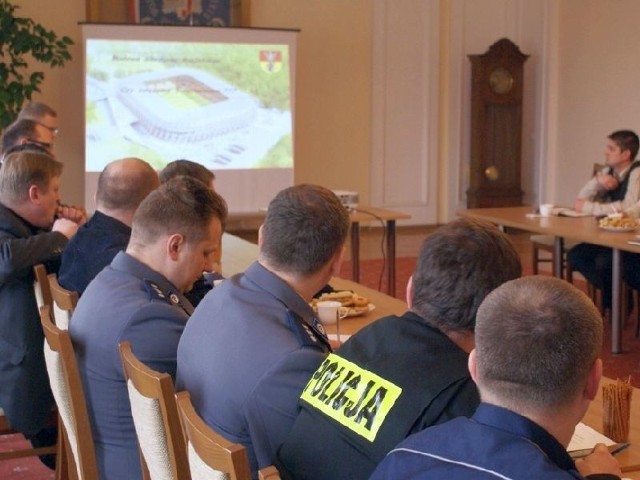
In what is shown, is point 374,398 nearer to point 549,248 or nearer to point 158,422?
point 158,422

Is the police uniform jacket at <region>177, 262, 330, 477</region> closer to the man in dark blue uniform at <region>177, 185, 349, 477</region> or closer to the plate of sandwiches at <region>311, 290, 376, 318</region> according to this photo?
the man in dark blue uniform at <region>177, 185, 349, 477</region>

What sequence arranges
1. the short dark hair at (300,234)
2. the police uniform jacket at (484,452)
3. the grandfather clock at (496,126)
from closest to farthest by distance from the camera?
the police uniform jacket at (484,452), the short dark hair at (300,234), the grandfather clock at (496,126)

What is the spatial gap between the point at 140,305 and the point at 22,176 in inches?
52.4

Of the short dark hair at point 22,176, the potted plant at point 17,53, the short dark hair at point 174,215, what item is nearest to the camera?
the short dark hair at point 174,215

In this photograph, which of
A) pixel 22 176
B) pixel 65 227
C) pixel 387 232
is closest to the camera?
pixel 22 176

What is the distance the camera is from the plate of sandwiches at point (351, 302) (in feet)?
11.1

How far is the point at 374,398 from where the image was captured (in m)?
1.67

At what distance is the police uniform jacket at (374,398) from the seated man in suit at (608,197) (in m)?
4.76

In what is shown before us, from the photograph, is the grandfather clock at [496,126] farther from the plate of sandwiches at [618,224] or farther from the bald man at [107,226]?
the bald man at [107,226]

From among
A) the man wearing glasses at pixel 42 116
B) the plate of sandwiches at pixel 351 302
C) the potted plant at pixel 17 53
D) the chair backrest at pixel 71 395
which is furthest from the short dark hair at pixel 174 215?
the potted plant at pixel 17 53

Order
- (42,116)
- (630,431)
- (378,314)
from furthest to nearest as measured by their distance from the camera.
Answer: (42,116)
(378,314)
(630,431)

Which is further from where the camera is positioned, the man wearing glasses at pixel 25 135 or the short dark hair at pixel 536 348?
the man wearing glasses at pixel 25 135

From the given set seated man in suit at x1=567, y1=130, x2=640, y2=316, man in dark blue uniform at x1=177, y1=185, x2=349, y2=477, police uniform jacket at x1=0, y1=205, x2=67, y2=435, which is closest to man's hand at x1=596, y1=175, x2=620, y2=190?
seated man in suit at x1=567, y1=130, x2=640, y2=316

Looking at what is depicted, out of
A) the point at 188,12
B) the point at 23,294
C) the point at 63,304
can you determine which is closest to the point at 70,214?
the point at 23,294
